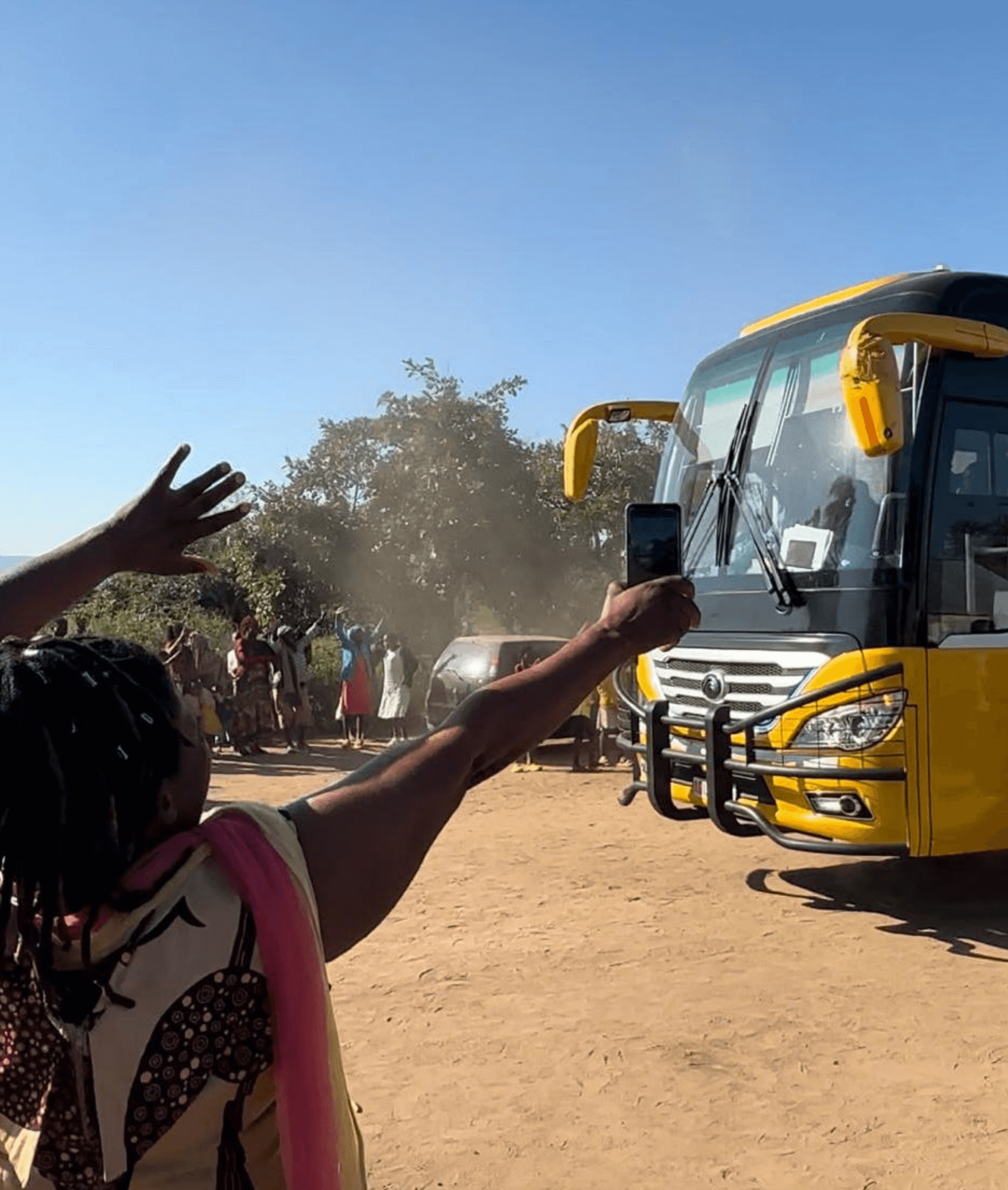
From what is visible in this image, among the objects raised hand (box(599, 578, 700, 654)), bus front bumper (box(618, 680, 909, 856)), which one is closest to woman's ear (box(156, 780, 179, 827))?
raised hand (box(599, 578, 700, 654))

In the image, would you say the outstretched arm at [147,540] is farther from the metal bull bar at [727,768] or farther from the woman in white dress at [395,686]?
the woman in white dress at [395,686]

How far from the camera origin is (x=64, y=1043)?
1.34m

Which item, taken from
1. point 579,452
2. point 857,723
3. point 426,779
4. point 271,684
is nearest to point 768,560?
point 857,723

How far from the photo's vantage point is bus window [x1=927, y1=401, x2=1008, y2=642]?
19.4ft

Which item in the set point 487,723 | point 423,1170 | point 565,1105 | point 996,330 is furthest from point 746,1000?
point 487,723

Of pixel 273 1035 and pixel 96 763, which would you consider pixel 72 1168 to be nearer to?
pixel 273 1035

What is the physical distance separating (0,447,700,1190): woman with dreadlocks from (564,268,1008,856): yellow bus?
183 inches

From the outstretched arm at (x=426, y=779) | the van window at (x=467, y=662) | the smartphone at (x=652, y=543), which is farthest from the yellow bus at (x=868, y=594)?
the van window at (x=467, y=662)

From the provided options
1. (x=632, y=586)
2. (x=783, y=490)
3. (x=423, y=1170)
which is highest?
(x=783, y=490)

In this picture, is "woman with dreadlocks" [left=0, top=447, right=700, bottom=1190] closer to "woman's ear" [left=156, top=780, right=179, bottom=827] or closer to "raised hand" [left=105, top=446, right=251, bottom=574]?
"woman's ear" [left=156, top=780, right=179, bottom=827]

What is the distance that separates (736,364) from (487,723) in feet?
20.2

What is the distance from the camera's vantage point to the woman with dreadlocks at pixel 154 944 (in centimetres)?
131

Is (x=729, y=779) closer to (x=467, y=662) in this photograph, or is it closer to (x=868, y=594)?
(x=868, y=594)

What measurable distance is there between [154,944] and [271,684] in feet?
51.4
